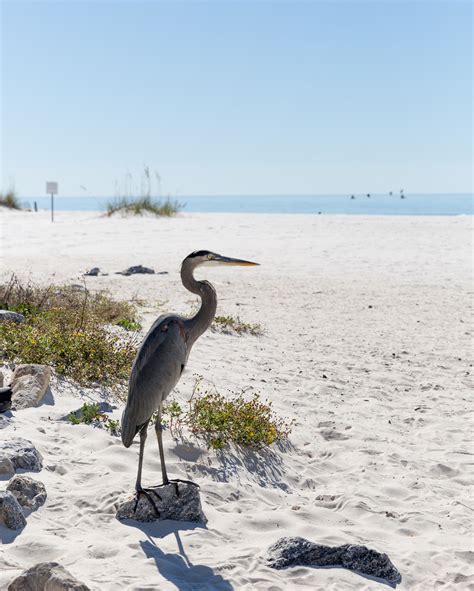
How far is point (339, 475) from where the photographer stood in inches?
280

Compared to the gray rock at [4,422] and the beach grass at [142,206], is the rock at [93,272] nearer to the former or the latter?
the gray rock at [4,422]

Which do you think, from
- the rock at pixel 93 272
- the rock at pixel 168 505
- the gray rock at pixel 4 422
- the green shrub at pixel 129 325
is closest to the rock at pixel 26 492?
the rock at pixel 168 505

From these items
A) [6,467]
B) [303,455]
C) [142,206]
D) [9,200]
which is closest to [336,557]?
[303,455]

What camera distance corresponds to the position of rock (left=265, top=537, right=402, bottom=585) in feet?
17.0

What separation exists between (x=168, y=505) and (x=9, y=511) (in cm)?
118

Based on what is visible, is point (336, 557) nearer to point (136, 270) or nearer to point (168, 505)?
point (168, 505)

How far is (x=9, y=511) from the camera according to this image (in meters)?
5.09

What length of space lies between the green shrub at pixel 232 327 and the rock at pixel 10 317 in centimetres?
317

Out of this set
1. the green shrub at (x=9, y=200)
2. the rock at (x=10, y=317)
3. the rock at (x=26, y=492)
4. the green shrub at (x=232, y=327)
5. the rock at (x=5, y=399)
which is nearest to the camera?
the rock at (x=26, y=492)

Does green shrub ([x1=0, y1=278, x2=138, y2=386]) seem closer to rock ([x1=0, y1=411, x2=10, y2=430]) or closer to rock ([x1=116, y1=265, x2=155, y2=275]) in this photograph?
Result: rock ([x1=0, y1=411, x2=10, y2=430])

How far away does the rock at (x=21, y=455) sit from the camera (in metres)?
5.99

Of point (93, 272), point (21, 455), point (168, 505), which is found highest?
point (93, 272)

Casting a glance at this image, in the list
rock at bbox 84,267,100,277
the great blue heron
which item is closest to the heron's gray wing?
the great blue heron

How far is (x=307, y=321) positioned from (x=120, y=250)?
10.2m
